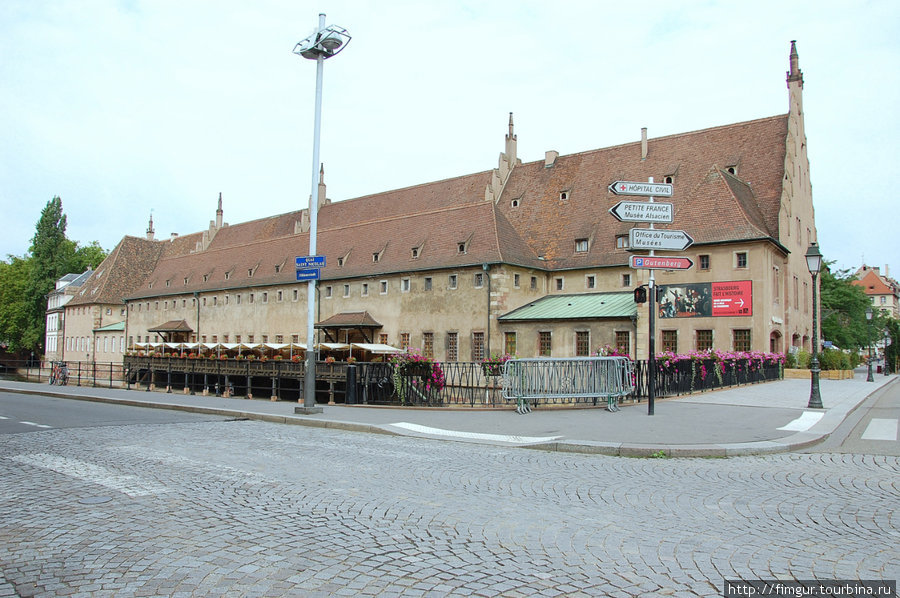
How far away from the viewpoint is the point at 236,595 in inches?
166

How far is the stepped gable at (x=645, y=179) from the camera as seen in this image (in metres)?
39.3

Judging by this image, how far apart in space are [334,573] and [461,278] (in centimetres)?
3782

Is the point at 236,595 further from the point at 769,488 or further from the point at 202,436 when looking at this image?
the point at 202,436

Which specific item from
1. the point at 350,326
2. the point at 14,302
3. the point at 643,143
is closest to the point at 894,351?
the point at 643,143

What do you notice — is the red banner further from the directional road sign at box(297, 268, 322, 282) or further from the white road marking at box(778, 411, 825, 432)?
the directional road sign at box(297, 268, 322, 282)

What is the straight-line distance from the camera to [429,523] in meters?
5.89

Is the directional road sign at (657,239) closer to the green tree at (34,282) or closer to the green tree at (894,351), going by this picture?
the green tree at (894,351)

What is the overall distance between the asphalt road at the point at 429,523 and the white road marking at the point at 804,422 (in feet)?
8.68

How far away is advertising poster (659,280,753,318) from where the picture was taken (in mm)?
36594

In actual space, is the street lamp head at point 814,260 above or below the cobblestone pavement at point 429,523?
above

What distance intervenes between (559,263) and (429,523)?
3955 cm

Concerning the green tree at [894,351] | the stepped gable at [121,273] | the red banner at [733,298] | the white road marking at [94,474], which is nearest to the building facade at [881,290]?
the green tree at [894,351]

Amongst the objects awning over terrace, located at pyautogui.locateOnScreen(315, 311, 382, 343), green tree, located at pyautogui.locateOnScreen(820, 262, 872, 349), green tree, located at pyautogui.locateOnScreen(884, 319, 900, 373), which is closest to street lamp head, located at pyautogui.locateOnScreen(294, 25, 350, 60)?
awning over terrace, located at pyautogui.locateOnScreen(315, 311, 382, 343)

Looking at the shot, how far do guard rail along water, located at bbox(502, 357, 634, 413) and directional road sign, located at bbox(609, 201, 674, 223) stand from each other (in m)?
3.46
